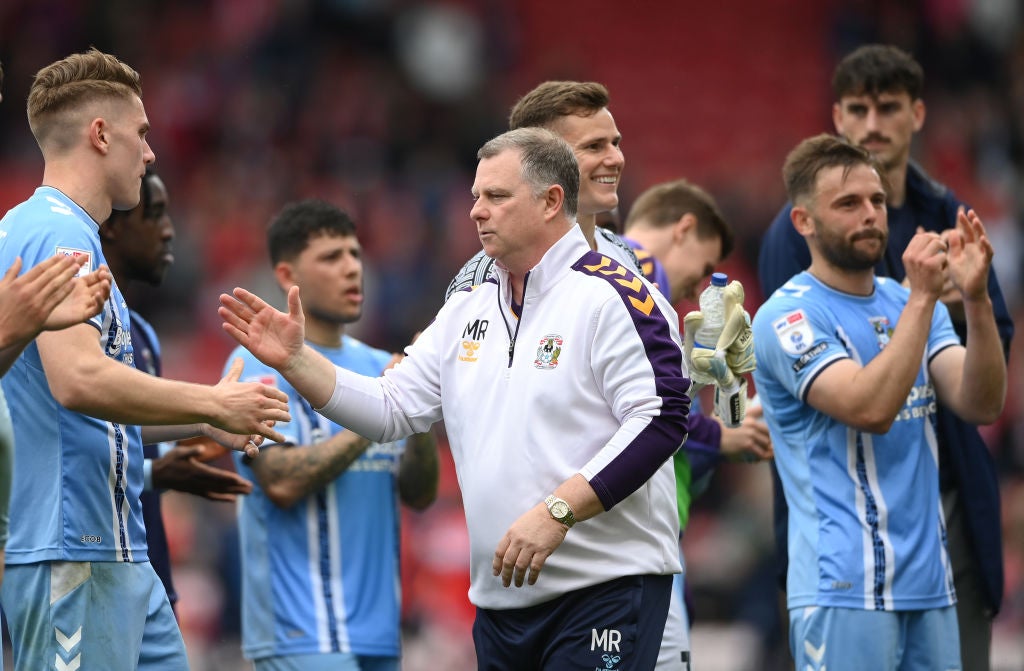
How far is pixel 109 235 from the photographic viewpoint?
684 centimetres

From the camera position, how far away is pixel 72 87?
550 centimetres

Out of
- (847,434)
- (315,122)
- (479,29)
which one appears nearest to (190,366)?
(315,122)

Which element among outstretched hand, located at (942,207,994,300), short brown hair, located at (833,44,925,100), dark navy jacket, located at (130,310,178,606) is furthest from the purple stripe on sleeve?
short brown hair, located at (833,44,925,100)

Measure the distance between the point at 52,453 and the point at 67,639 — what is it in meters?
0.63

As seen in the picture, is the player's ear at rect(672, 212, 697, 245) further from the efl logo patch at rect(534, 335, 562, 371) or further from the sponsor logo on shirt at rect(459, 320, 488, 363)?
the efl logo patch at rect(534, 335, 562, 371)

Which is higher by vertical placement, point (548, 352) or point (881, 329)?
point (881, 329)

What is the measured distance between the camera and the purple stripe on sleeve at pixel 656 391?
4965mm

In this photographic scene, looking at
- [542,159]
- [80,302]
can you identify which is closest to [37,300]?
[80,302]

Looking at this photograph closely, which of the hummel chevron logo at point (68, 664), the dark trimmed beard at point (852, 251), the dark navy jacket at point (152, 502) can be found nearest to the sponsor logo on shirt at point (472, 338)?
the hummel chevron logo at point (68, 664)

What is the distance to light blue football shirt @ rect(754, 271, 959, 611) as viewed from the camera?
5.99 meters

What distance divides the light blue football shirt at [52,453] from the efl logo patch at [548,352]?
147cm

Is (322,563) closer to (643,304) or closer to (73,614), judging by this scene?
(73,614)

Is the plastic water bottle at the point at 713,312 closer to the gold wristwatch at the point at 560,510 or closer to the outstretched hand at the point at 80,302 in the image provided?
the gold wristwatch at the point at 560,510

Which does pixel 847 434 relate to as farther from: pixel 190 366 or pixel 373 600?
pixel 190 366
